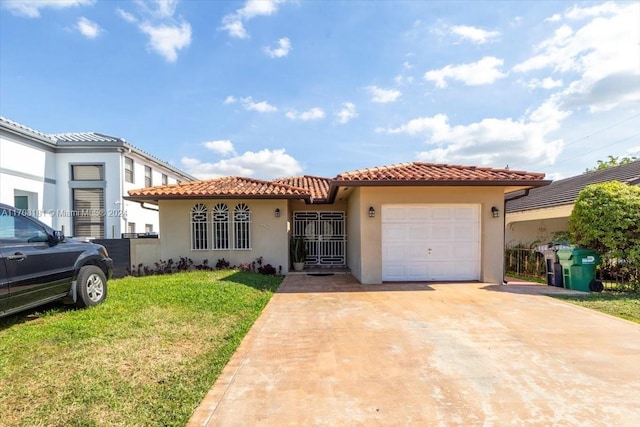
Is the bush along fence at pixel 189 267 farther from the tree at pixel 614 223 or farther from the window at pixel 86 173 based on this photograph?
the tree at pixel 614 223

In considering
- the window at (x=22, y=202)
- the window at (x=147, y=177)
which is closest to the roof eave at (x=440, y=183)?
the window at (x=147, y=177)

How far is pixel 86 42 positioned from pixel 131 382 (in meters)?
10.8

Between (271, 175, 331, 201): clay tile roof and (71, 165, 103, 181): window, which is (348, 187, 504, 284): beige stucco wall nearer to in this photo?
(271, 175, 331, 201): clay tile roof

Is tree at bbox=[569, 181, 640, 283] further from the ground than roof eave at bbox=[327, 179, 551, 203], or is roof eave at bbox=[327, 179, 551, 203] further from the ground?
roof eave at bbox=[327, 179, 551, 203]

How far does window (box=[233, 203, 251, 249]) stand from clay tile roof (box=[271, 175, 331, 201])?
2944 mm

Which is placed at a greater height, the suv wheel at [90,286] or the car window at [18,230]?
Answer: the car window at [18,230]

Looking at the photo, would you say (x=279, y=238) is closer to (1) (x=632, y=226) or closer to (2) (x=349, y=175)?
(2) (x=349, y=175)

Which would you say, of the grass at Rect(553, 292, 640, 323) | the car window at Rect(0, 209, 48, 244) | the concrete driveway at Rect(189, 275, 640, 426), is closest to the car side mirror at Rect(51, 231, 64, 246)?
the car window at Rect(0, 209, 48, 244)

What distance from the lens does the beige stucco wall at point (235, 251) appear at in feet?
38.5

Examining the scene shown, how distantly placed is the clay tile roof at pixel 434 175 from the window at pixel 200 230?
17.8 feet

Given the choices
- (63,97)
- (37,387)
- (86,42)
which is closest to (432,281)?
(37,387)

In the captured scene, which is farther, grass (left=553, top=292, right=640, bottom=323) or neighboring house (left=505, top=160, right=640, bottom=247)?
neighboring house (left=505, top=160, right=640, bottom=247)

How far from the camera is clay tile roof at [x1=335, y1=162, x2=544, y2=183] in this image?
9125 mm

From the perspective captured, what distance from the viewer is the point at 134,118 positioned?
13.8 meters
